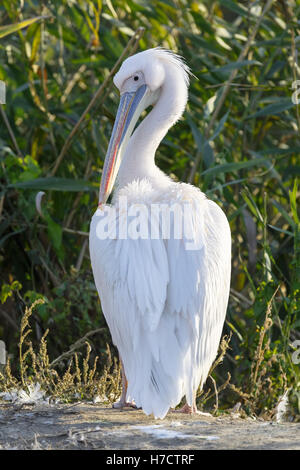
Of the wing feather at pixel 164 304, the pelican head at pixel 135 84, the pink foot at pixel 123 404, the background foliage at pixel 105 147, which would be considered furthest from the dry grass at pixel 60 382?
the pelican head at pixel 135 84

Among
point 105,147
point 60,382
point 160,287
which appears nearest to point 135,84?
point 105,147

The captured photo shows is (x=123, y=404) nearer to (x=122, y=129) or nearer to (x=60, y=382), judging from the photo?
(x=60, y=382)

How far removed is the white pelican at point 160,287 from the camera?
127 inches

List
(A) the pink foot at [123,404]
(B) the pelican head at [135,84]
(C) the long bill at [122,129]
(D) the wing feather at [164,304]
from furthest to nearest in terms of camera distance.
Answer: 1. (B) the pelican head at [135,84]
2. (C) the long bill at [122,129]
3. (A) the pink foot at [123,404]
4. (D) the wing feather at [164,304]

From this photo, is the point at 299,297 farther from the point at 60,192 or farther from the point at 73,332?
the point at 60,192

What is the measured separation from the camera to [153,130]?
4090 millimetres

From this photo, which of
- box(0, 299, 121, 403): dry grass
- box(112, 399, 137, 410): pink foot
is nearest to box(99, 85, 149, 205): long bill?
box(0, 299, 121, 403): dry grass

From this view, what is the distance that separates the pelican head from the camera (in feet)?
13.4

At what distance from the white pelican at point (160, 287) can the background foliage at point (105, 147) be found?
0.81m

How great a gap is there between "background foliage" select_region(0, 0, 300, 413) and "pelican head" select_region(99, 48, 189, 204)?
0.44m

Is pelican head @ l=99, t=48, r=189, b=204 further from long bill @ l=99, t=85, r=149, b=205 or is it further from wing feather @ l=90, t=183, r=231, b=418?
wing feather @ l=90, t=183, r=231, b=418

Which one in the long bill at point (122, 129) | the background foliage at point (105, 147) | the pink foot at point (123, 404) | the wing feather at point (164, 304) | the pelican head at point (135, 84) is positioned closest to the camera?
the wing feather at point (164, 304)

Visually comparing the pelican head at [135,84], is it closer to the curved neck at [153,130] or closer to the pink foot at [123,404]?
the curved neck at [153,130]
